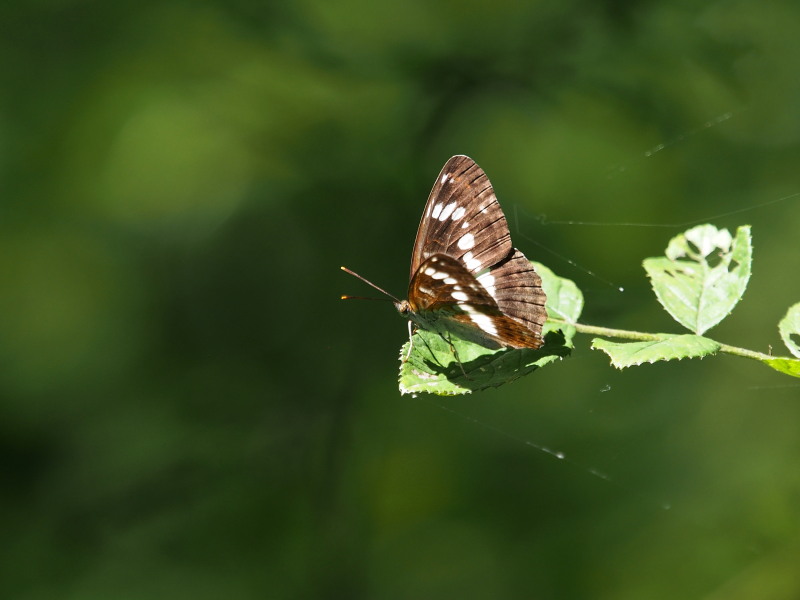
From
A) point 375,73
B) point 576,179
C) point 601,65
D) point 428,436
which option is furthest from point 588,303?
point 375,73

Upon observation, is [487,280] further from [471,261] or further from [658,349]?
[658,349]

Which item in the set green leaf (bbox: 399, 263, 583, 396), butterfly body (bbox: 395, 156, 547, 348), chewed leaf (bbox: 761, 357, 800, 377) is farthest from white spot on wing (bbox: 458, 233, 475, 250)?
chewed leaf (bbox: 761, 357, 800, 377)

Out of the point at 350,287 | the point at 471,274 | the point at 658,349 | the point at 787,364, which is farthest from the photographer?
the point at 350,287

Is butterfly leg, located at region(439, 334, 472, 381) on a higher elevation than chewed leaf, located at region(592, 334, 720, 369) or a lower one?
lower

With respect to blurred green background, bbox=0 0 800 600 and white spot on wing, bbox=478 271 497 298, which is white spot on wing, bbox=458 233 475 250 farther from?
blurred green background, bbox=0 0 800 600

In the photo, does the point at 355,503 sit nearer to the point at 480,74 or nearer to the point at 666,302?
the point at 666,302

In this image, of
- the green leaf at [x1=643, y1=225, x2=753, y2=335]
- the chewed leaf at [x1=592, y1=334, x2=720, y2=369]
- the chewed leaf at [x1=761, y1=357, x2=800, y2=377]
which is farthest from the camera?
the green leaf at [x1=643, y1=225, x2=753, y2=335]

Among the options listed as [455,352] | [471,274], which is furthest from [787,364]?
[455,352]
